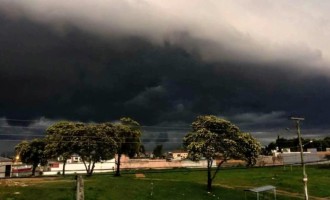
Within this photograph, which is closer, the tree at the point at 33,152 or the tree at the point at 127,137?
the tree at the point at 127,137

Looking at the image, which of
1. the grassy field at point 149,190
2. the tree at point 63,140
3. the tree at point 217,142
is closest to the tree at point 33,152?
the tree at point 63,140

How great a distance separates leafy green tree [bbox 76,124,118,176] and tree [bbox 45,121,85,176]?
4.88ft

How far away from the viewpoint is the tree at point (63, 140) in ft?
282

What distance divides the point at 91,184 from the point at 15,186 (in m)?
12.0

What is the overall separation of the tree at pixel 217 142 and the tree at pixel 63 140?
1120 inches

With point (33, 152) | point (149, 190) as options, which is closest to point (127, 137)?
point (149, 190)

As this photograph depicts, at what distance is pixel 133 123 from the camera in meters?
91.4

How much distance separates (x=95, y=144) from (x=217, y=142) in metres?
30.1

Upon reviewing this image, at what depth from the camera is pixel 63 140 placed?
88.2 m

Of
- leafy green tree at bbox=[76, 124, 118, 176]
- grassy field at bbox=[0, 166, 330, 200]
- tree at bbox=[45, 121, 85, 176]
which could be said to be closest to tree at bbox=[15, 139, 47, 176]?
tree at bbox=[45, 121, 85, 176]

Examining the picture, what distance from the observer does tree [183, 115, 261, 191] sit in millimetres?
67375

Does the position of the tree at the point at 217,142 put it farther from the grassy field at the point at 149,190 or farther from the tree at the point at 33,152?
the tree at the point at 33,152

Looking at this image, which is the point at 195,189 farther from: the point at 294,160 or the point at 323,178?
the point at 294,160

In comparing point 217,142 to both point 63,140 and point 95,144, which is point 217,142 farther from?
point 63,140
